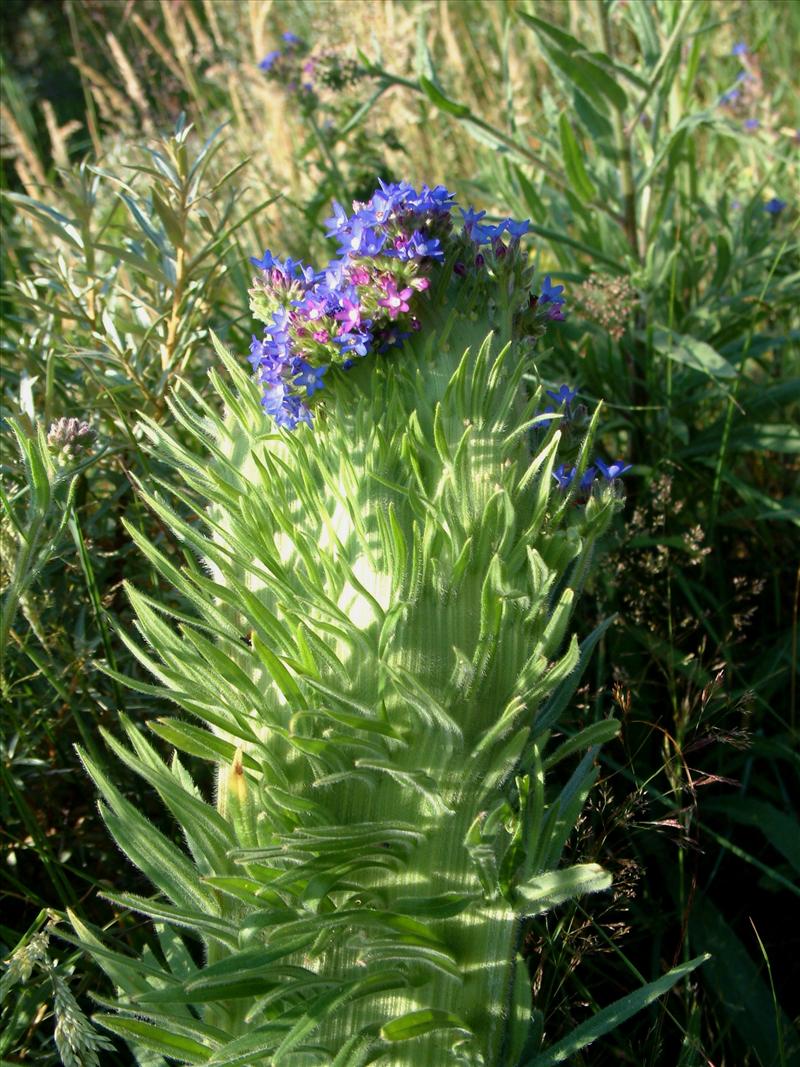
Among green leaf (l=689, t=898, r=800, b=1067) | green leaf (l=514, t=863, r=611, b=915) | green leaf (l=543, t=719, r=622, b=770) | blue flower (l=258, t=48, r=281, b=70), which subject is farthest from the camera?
blue flower (l=258, t=48, r=281, b=70)

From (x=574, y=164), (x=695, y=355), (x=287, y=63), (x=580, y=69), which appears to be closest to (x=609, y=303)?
(x=695, y=355)

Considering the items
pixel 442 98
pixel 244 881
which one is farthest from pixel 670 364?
pixel 244 881

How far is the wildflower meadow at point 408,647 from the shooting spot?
42.8 inches

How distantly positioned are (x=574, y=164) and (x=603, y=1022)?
1898mm

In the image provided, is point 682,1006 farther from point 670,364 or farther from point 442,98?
point 442,98

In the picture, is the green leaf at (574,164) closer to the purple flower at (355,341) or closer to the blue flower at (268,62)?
the blue flower at (268,62)

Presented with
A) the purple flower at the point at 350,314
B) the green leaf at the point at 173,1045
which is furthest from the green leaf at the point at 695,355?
the green leaf at the point at 173,1045

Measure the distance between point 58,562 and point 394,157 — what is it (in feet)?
8.71

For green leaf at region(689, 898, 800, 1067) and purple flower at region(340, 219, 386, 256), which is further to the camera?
green leaf at region(689, 898, 800, 1067)

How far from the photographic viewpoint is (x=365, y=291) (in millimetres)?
1343

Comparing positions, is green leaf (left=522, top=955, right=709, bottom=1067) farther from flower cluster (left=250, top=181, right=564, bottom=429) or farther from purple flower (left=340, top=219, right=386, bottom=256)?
purple flower (left=340, top=219, right=386, bottom=256)

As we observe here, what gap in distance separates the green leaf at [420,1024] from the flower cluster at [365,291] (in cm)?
73

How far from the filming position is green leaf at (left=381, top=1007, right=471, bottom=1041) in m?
1.03

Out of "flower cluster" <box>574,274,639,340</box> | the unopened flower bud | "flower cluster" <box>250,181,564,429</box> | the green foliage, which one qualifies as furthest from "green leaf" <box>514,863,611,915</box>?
"flower cluster" <box>574,274,639,340</box>
